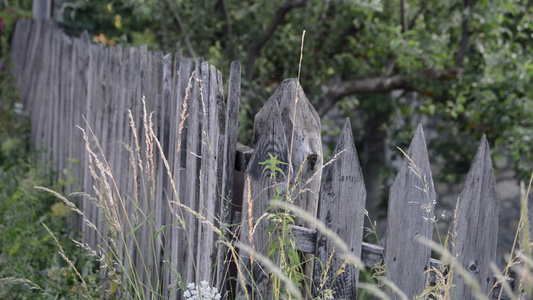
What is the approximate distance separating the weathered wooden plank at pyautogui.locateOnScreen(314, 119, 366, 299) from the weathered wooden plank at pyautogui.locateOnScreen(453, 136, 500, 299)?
1.13 ft

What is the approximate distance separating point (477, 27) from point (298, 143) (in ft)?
13.4

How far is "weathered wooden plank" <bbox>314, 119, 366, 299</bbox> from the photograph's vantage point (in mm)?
2113

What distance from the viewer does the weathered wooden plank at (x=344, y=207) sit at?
6.93ft

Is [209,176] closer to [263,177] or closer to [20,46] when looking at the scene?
[263,177]

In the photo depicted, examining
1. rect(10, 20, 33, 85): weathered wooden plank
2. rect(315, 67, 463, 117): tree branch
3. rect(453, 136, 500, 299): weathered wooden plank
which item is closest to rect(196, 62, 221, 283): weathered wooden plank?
rect(453, 136, 500, 299): weathered wooden plank

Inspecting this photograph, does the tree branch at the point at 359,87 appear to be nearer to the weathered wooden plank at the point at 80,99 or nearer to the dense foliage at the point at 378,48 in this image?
the dense foliage at the point at 378,48

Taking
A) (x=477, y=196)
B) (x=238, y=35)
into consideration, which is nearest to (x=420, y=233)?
(x=477, y=196)

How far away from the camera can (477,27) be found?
18.5ft

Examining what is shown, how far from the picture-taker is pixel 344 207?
2.14 m

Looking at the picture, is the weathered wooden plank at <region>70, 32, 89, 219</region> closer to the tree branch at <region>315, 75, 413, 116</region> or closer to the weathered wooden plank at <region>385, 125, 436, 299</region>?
the tree branch at <region>315, 75, 413, 116</region>

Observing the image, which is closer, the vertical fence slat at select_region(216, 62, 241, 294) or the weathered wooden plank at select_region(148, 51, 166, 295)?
the vertical fence slat at select_region(216, 62, 241, 294)

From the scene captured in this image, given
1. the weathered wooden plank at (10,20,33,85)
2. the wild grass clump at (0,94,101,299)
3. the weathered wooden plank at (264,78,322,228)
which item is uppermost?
the weathered wooden plank at (10,20,33,85)

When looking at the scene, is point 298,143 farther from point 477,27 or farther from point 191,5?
point 191,5

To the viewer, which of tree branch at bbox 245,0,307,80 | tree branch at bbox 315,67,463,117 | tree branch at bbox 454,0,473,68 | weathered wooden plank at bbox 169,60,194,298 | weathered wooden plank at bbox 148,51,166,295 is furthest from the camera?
tree branch at bbox 315,67,463,117
